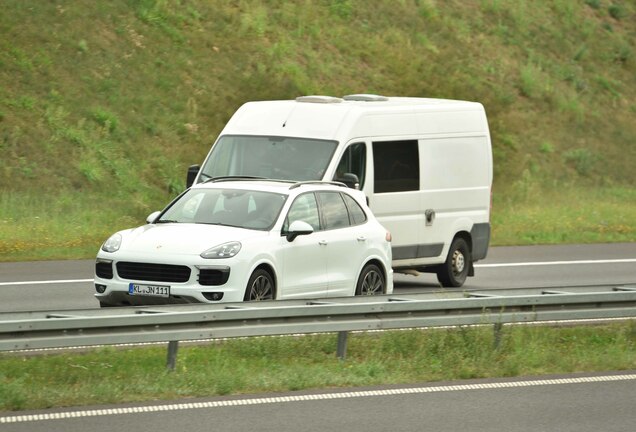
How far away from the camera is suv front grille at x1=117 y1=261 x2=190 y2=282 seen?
14.2 meters

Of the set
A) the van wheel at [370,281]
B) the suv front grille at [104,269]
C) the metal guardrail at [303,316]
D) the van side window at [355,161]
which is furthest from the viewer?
the van side window at [355,161]

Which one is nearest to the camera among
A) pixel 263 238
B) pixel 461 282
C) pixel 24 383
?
pixel 24 383

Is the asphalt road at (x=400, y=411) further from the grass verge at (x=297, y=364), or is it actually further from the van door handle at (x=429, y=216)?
the van door handle at (x=429, y=216)

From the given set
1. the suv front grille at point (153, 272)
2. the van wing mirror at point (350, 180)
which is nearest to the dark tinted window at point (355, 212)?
the van wing mirror at point (350, 180)

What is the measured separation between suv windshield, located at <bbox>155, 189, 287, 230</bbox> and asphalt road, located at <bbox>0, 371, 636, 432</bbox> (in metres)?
4.16

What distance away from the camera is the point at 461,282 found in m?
21.1

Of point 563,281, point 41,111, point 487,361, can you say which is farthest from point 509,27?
point 487,361

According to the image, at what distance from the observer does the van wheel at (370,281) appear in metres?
16.1

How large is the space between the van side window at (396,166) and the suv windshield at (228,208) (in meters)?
3.82

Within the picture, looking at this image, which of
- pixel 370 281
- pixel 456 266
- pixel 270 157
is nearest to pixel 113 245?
pixel 370 281

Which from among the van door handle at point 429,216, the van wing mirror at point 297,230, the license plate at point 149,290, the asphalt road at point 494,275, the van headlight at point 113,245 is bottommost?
the asphalt road at point 494,275

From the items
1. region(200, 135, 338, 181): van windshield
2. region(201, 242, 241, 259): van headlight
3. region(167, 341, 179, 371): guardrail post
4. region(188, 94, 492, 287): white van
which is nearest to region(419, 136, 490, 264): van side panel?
region(188, 94, 492, 287): white van

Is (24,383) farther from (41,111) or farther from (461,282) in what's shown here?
(41,111)

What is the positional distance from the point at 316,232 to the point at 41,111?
1666 centimetres
